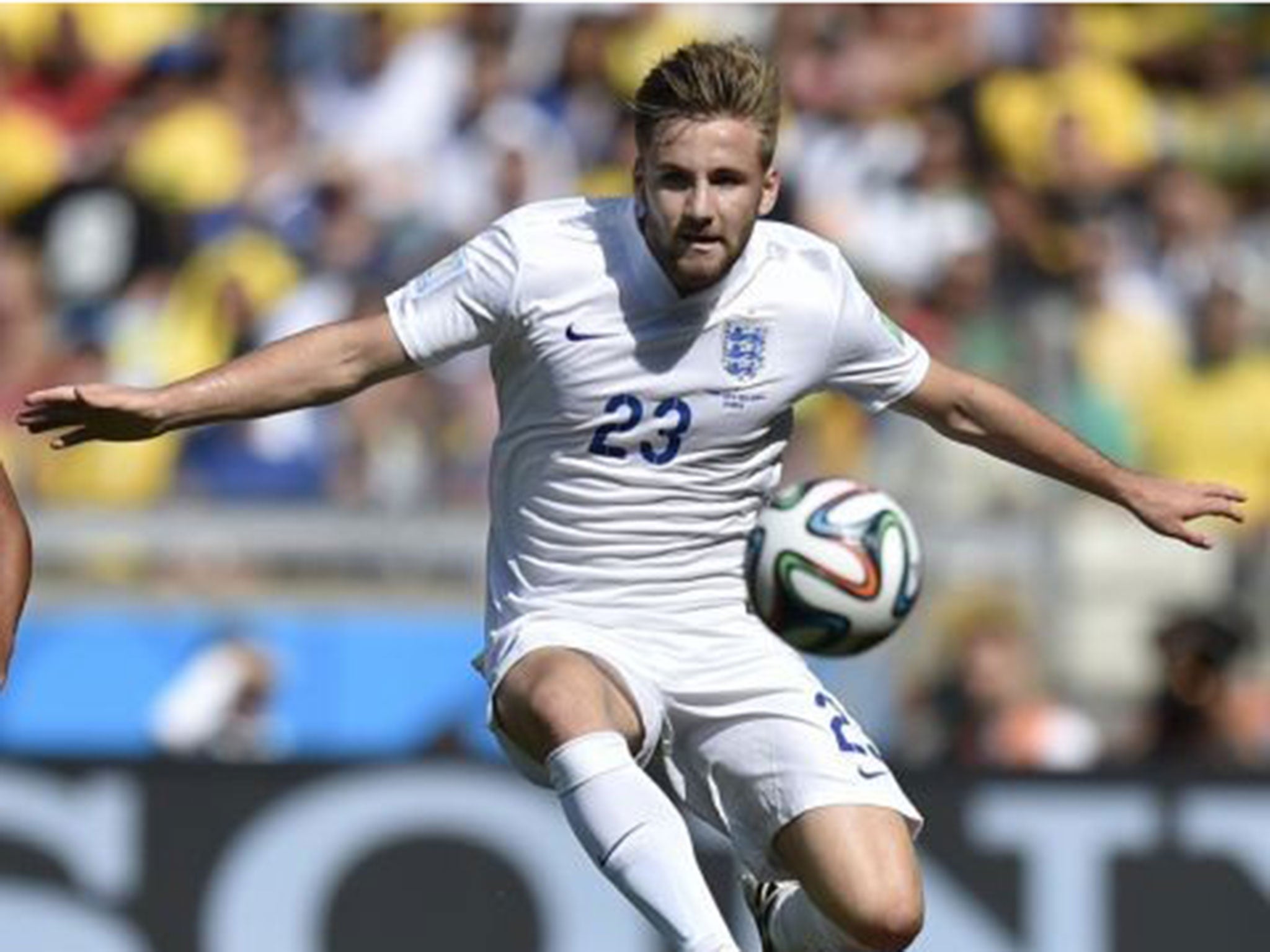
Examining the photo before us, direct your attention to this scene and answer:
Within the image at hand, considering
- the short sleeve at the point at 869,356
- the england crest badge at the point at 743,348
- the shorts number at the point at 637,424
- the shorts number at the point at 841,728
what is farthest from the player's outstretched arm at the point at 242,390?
the shorts number at the point at 841,728

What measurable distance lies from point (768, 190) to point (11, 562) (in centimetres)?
176

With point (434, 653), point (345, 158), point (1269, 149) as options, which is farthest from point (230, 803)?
point (1269, 149)

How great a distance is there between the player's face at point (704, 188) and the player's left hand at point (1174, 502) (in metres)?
1.19

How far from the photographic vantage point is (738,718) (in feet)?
23.0

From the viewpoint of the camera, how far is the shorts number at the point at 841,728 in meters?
7.02

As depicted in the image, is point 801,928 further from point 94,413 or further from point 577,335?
point 94,413

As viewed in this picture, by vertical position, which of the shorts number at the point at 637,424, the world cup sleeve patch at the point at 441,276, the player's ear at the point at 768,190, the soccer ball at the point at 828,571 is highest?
the player's ear at the point at 768,190

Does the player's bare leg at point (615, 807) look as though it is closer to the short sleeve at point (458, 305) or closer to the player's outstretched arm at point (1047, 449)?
the short sleeve at point (458, 305)

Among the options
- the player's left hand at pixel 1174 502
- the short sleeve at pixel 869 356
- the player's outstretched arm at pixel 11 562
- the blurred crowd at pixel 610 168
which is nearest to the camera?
the player's outstretched arm at pixel 11 562

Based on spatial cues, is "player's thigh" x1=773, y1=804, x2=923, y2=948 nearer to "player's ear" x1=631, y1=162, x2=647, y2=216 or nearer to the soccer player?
the soccer player

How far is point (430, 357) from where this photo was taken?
6.63m

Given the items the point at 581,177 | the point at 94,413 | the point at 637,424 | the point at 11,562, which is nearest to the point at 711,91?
the point at 637,424

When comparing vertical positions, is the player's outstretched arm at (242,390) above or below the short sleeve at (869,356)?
above

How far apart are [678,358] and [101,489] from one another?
571 centimetres
